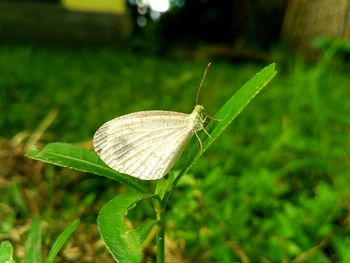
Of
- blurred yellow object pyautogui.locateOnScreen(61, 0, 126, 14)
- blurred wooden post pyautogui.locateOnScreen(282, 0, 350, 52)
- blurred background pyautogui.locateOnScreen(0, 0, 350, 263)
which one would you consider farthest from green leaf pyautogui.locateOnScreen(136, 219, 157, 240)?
blurred yellow object pyautogui.locateOnScreen(61, 0, 126, 14)

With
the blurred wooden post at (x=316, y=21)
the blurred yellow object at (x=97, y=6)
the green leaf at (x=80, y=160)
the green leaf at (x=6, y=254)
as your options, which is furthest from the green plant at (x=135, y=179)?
the blurred yellow object at (x=97, y=6)

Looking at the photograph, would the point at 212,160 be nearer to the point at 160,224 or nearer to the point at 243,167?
the point at 243,167

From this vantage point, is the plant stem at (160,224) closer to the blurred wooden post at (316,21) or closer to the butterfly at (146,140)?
the butterfly at (146,140)

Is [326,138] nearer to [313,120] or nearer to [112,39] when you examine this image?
[313,120]

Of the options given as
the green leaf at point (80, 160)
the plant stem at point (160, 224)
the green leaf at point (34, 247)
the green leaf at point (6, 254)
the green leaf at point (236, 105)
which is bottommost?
the green leaf at point (34, 247)

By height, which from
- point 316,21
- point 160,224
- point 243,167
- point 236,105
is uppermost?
point 236,105

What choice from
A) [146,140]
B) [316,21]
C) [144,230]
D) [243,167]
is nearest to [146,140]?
[146,140]

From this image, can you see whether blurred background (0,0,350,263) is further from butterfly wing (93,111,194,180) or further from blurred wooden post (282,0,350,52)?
butterfly wing (93,111,194,180)

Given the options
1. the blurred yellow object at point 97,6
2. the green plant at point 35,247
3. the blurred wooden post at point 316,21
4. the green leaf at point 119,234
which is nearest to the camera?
the green leaf at point 119,234
